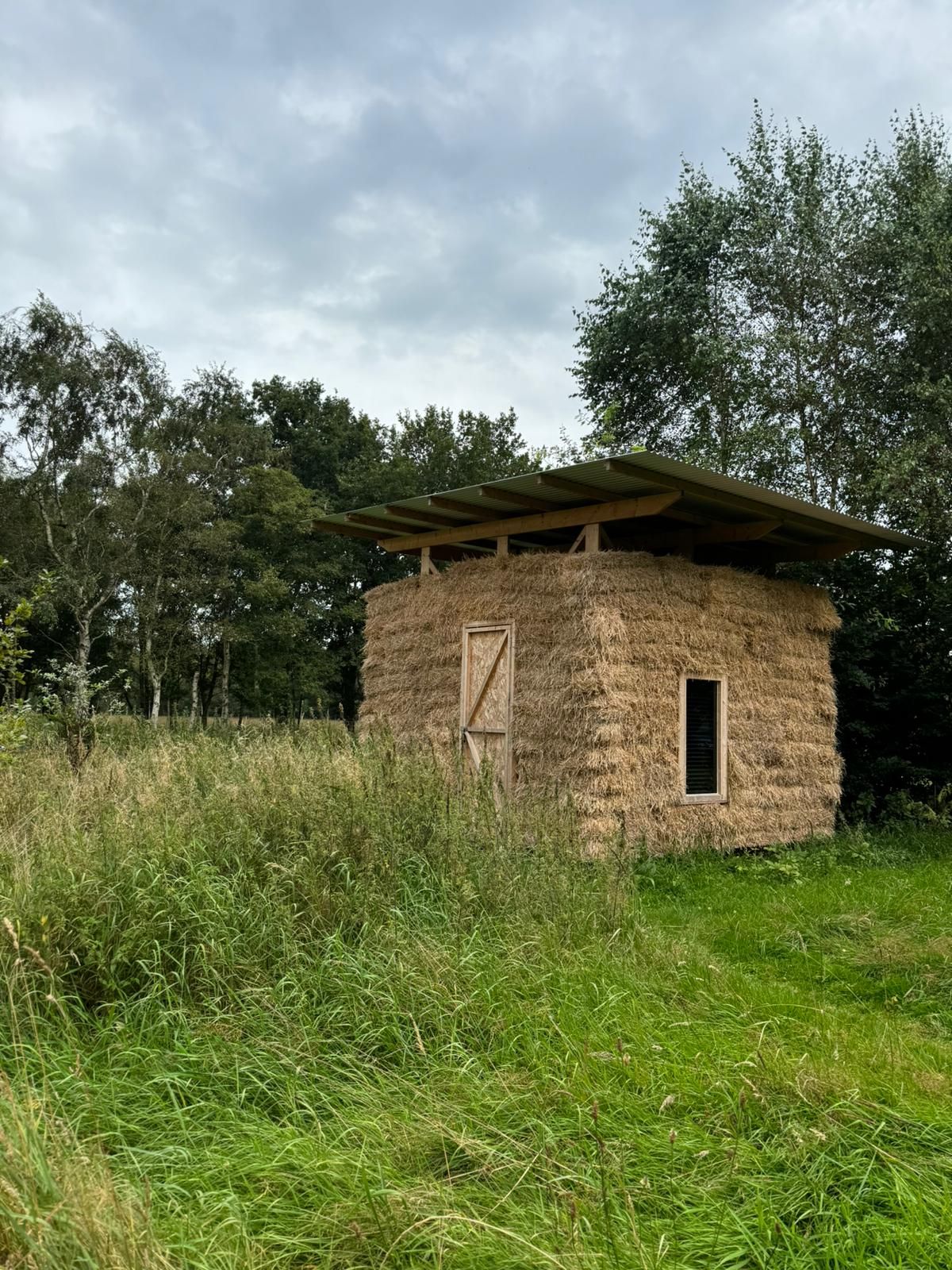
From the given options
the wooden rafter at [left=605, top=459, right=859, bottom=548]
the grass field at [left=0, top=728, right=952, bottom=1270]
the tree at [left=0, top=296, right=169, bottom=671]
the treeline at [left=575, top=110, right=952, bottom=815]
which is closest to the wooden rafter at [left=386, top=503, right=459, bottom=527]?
the wooden rafter at [left=605, top=459, right=859, bottom=548]

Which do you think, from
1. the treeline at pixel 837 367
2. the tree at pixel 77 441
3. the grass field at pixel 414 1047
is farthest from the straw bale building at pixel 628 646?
the tree at pixel 77 441

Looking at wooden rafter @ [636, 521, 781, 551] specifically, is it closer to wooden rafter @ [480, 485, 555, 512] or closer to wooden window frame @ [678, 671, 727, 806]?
wooden window frame @ [678, 671, 727, 806]

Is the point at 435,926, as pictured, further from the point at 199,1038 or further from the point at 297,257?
the point at 297,257

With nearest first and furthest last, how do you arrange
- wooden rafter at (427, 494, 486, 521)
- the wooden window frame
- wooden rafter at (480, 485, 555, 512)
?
wooden rafter at (480, 485, 555, 512)
the wooden window frame
wooden rafter at (427, 494, 486, 521)

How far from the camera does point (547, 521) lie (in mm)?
8359

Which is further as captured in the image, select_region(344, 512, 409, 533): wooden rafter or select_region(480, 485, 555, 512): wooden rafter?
select_region(344, 512, 409, 533): wooden rafter

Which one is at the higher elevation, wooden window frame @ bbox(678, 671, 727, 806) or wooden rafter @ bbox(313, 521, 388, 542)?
wooden rafter @ bbox(313, 521, 388, 542)

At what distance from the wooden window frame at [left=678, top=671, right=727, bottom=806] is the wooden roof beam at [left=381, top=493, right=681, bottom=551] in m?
1.65

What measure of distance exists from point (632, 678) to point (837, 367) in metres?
10.1

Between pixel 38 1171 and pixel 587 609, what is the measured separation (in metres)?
6.24

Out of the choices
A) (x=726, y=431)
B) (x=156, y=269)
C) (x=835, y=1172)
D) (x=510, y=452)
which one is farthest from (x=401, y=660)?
(x=510, y=452)

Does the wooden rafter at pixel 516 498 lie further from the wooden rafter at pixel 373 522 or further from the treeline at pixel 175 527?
the treeline at pixel 175 527

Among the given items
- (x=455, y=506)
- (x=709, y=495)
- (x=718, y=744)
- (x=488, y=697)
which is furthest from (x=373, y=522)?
(x=718, y=744)

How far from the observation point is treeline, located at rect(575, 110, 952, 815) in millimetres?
11039
